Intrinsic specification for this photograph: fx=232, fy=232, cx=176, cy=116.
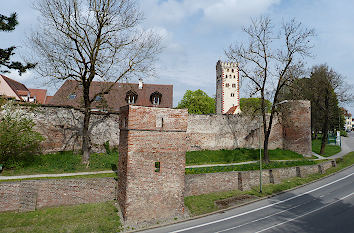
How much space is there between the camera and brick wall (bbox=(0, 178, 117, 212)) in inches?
482

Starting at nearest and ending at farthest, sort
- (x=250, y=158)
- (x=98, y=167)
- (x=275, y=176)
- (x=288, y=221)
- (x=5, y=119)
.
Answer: (x=288, y=221) < (x=5, y=119) < (x=98, y=167) < (x=275, y=176) < (x=250, y=158)

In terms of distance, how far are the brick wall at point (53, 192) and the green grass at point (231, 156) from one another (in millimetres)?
9587

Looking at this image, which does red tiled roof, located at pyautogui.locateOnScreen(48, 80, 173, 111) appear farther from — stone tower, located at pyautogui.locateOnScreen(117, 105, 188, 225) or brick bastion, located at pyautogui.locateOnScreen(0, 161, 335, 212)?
stone tower, located at pyautogui.locateOnScreen(117, 105, 188, 225)

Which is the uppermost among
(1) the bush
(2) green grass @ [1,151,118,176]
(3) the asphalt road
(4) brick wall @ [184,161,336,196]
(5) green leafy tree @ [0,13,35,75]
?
(5) green leafy tree @ [0,13,35,75]

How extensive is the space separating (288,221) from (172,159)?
284 inches

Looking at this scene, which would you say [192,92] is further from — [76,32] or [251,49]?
[76,32]

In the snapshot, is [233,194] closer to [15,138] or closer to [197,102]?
[15,138]

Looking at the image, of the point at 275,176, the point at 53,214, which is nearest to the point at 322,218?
the point at 275,176

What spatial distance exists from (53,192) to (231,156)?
1765cm

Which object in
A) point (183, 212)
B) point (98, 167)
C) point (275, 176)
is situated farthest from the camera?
point (275, 176)

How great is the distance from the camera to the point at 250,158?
25.4 m

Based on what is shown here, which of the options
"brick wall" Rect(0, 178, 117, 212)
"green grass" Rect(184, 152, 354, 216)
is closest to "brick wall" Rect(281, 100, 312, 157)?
"green grass" Rect(184, 152, 354, 216)

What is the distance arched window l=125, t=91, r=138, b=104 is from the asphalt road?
75.7 ft

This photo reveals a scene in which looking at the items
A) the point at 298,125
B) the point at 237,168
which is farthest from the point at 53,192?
the point at 298,125
